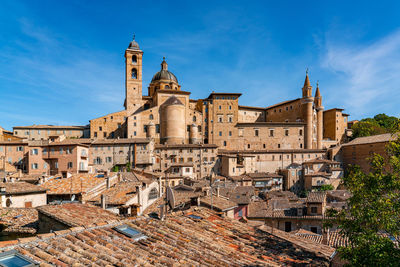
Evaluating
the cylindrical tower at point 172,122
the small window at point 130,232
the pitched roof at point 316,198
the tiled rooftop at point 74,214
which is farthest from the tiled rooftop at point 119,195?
the cylindrical tower at point 172,122

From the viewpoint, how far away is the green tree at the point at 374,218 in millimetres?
6777

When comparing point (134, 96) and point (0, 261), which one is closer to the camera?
point (0, 261)

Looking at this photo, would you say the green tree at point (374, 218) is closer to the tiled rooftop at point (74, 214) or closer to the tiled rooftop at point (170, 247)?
the tiled rooftop at point (170, 247)

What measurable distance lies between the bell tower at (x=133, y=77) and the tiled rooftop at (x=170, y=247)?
61.1 meters

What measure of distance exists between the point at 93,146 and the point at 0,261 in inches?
1877

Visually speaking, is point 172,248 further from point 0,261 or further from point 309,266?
point 309,266

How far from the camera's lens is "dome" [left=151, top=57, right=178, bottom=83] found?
76.8m

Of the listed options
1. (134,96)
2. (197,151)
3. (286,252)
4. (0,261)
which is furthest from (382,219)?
(134,96)

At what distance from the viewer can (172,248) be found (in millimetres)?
6973

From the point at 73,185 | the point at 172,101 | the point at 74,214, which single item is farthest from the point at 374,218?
the point at 172,101

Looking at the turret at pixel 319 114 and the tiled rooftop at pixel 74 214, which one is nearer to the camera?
the tiled rooftop at pixel 74 214

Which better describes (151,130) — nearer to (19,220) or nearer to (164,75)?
(164,75)

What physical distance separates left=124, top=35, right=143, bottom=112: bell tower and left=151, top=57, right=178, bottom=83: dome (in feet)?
33.5

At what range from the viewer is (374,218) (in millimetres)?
7562
